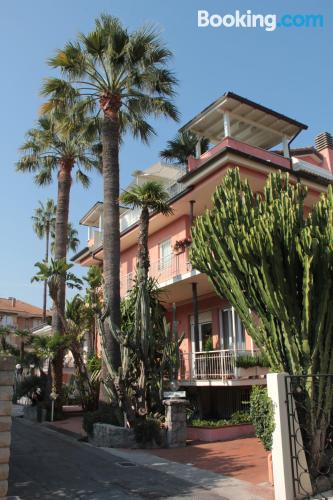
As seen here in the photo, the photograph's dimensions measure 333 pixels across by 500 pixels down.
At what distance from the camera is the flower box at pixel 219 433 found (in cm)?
1353

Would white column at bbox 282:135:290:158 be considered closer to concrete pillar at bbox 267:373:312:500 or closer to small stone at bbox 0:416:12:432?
concrete pillar at bbox 267:373:312:500

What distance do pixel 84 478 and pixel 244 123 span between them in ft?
47.2

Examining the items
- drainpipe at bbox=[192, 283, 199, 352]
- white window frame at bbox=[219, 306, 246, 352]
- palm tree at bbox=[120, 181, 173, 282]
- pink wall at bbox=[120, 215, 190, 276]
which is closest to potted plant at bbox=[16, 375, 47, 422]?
pink wall at bbox=[120, 215, 190, 276]

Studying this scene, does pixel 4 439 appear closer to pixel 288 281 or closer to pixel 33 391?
pixel 288 281

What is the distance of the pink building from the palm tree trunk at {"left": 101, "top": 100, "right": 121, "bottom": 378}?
2065 millimetres

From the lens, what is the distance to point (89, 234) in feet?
103

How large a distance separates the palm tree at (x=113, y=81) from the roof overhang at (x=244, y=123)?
1619mm

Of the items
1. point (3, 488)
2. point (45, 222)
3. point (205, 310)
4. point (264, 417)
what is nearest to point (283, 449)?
point (264, 417)

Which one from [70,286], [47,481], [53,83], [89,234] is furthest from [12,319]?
[47,481]

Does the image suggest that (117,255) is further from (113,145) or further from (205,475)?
(205,475)

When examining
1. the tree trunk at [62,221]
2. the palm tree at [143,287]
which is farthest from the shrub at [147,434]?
the tree trunk at [62,221]

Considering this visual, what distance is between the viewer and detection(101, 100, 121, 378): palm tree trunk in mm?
14906

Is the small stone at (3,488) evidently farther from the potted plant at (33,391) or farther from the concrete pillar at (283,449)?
the potted plant at (33,391)

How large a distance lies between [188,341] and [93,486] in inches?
476
